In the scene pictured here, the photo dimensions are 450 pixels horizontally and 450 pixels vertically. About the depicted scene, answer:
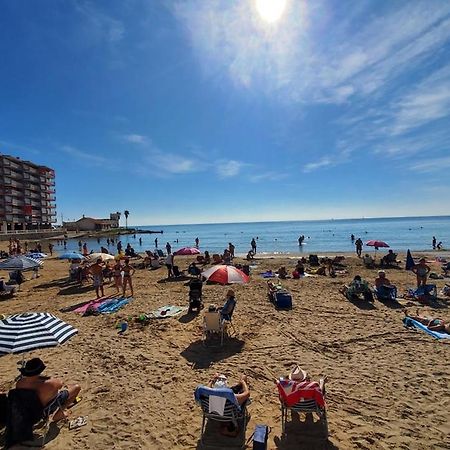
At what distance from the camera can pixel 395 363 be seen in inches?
252

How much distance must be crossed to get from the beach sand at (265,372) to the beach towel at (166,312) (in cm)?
37

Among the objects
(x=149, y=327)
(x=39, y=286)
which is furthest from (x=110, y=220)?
(x=149, y=327)

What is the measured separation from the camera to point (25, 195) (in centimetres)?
8900

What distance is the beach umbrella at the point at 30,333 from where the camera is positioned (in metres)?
4.74

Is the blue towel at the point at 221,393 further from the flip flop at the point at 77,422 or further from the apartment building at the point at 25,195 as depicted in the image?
the apartment building at the point at 25,195

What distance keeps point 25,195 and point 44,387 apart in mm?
100770

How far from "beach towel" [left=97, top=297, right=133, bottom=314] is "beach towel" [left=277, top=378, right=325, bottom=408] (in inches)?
301

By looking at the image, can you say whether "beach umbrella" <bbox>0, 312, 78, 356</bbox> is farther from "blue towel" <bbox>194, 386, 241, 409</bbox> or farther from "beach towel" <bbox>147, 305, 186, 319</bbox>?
"beach towel" <bbox>147, 305, 186, 319</bbox>

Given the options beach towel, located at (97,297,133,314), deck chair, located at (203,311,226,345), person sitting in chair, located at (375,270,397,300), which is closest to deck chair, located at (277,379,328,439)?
deck chair, located at (203,311,226,345)

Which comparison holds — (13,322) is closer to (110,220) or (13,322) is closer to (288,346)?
(288,346)

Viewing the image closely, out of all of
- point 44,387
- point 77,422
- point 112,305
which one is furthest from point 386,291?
point 44,387

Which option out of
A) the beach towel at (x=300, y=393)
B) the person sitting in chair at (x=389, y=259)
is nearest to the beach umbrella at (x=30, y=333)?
the beach towel at (x=300, y=393)

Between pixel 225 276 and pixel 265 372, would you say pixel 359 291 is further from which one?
pixel 265 372

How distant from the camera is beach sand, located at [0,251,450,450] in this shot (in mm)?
4383
